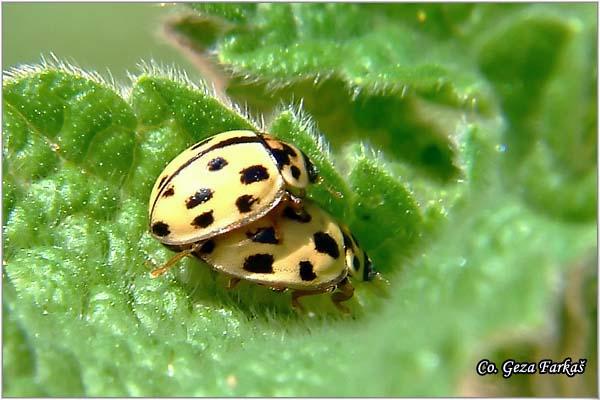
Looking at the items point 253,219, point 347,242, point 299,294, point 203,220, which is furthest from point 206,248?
point 347,242

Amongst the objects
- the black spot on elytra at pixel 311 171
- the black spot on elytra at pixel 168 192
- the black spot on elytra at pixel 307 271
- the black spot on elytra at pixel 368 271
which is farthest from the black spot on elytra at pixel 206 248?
the black spot on elytra at pixel 368 271

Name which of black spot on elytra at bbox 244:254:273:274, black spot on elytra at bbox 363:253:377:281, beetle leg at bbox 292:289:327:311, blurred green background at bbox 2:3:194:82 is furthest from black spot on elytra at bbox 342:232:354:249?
blurred green background at bbox 2:3:194:82

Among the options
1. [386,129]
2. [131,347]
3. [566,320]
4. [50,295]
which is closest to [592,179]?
[566,320]

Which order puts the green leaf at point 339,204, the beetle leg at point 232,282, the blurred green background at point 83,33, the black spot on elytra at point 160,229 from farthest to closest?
the blurred green background at point 83,33 < the beetle leg at point 232,282 < the black spot on elytra at point 160,229 < the green leaf at point 339,204

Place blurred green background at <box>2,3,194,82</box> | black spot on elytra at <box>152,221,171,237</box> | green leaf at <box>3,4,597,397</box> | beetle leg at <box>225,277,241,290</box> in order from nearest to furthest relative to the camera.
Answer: green leaf at <box>3,4,597,397</box>
black spot on elytra at <box>152,221,171,237</box>
beetle leg at <box>225,277,241,290</box>
blurred green background at <box>2,3,194,82</box>

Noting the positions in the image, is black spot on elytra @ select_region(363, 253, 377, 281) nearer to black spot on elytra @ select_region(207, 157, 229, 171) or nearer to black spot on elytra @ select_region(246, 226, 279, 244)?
black spot on elytra @ select_region(246, 226, 279, 244)

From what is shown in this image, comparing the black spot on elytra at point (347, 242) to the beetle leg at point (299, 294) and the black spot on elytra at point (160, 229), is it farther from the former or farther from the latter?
the black spot on elytra at point (160, 229)

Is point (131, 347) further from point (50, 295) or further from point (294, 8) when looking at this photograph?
point (294, 8)
